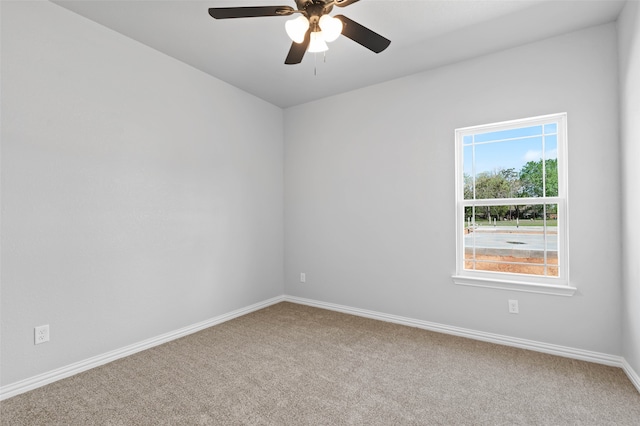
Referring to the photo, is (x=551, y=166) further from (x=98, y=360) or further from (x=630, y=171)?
(x=98, y=360)

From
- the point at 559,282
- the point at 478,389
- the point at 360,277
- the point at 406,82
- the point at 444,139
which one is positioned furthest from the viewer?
Result: the point at 360,277

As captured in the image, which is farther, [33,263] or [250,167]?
[250,167]

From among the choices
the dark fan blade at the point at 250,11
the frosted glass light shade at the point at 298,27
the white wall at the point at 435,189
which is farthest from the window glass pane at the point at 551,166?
the dark fan blade at the point at 250,11

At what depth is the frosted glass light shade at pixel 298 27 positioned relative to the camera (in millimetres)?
1736

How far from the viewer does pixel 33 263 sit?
214cm

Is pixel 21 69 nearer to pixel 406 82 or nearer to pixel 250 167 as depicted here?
pixel 250 167

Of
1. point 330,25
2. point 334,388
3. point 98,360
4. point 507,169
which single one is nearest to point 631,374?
point 507,169

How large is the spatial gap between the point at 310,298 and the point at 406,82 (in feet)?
9.29

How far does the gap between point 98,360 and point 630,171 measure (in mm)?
4160

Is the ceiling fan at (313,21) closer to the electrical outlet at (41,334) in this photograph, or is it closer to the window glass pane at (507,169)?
the window glass pane at (507,169)

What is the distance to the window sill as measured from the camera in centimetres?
257

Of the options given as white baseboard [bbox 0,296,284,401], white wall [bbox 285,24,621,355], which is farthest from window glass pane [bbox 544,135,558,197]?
white baseboard [bbox 0,296,284,401]

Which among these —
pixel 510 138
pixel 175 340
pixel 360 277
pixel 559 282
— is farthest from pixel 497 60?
pixel 175 340

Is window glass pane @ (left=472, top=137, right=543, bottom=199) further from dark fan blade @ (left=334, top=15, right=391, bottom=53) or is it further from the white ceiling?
dark fan blade @ (left=334, top=15, right=391, bottom=53)
